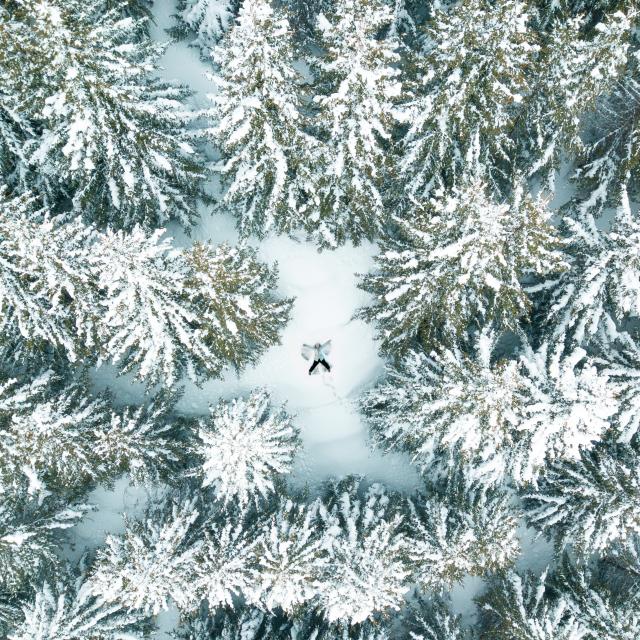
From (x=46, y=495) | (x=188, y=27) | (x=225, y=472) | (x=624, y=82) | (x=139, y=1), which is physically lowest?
(x=225, y=472)

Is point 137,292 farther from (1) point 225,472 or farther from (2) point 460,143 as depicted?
(2) point 460,143

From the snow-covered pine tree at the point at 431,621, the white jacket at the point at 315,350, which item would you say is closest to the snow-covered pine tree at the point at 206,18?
the white jacket at the point at 315,350

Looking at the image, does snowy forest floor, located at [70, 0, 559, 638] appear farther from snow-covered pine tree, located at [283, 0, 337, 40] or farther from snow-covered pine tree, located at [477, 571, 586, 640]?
snow-covered pine tree, located at [477, 571, 586, 640]

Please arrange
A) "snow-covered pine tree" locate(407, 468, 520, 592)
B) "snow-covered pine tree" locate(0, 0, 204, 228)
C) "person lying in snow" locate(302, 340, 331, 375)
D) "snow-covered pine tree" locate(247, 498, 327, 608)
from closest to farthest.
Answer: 1. "snow-covered pine tree" locate(0, 0, 204, 228)
2. "snow-covered pine tree" locate(247, 498, 327, 608)
3. "snow-covered pine tree" locate(407, 468, 520, 592)
4. "person lying in snow" locate(302, 340, 331, 375)

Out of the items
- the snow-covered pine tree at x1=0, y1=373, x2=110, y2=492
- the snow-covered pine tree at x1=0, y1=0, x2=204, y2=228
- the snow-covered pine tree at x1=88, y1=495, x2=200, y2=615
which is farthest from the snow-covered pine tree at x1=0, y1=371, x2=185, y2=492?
the snow-covered pine tree at x1=0, y1=0, x2=204, y2=228

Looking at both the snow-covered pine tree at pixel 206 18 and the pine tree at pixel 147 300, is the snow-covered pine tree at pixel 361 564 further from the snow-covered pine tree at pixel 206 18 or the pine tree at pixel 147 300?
the snow-covered pine tree at pixel 206 18

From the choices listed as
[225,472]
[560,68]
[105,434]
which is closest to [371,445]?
[225,472]
